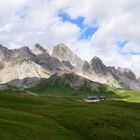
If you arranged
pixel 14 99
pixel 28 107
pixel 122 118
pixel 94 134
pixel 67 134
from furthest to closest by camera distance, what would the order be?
pixel 14 99 < pixel 28 107 < pixel 122 118 < pixel 94 134 < pixel 67 134

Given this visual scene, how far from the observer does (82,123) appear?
270ft

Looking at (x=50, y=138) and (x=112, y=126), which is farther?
(x=112, y=126)

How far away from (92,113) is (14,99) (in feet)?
90.5

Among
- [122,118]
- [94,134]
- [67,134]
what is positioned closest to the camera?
[67,134]

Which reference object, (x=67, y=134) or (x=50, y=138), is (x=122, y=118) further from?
(x=50, y=138)

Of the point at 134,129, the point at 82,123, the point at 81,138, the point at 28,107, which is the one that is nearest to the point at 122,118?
the point at 134,129

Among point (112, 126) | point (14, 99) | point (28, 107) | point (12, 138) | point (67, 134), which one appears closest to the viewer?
point (12, 138)

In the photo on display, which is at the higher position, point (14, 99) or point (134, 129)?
point (14, 99)

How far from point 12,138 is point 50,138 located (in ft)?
27.3

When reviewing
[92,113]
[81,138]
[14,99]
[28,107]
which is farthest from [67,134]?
[14,99]

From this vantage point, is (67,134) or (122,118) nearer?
(67,134)

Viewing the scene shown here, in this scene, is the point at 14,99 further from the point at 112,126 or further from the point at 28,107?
the point at 112,126

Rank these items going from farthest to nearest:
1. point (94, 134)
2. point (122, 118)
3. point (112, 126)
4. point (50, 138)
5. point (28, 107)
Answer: point (28, 107)
point (122, 118)
point (112, 126)
point (94, 134)
point (50, 138)

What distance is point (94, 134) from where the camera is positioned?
254 ft
